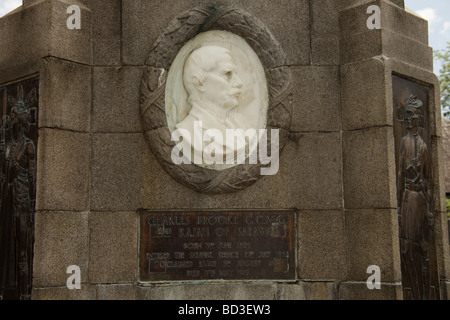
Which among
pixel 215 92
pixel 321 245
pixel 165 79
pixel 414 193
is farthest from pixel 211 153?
pixel 414 193

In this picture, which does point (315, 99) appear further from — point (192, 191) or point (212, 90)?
point (192, 191)

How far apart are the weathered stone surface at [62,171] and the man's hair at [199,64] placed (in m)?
1.43

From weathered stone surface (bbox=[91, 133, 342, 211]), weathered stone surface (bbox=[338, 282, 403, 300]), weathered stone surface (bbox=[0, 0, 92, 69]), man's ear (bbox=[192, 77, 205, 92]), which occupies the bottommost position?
weathered stone surface (bbox=[338, 282, 403, 300])

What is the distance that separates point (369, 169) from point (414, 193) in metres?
0.80

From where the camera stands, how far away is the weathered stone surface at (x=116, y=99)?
6.79m

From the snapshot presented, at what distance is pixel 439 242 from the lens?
289 inches

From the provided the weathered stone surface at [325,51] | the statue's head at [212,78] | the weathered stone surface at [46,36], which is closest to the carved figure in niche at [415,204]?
the weathered stone surface at [325,51]

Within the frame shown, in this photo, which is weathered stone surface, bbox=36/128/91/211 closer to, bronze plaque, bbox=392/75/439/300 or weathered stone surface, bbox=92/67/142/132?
weathered stone surface, bbox=92/67/142/132

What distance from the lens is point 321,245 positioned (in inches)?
263

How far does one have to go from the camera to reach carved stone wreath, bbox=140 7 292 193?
6621mm

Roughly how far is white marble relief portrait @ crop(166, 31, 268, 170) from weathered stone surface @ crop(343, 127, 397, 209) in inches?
46.6

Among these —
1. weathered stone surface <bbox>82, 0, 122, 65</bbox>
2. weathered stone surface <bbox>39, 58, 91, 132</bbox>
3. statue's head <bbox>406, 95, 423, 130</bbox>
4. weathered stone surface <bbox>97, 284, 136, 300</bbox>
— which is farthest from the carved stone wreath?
statue's head <bbox>406, 95, 423, 130</bbox>

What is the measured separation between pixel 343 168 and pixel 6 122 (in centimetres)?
430
